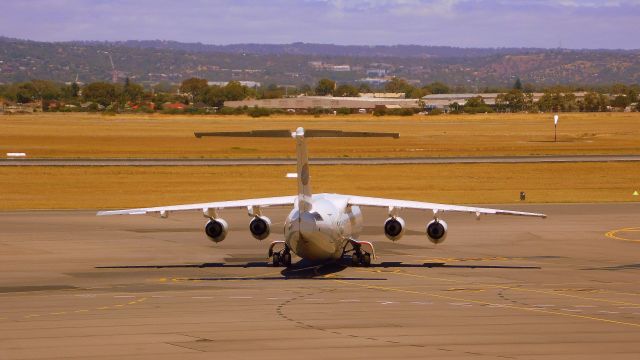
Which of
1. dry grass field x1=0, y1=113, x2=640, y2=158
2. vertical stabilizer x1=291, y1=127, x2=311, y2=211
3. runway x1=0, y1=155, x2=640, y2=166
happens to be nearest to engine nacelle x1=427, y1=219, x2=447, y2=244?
vertical stabilizer x1=291, y1=127, x2=311, y2=211

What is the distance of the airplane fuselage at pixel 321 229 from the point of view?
38281 mm

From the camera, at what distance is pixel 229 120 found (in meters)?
173

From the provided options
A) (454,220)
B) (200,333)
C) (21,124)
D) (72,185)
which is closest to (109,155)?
(72,185)

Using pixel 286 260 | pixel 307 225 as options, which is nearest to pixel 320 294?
pixel 307 225

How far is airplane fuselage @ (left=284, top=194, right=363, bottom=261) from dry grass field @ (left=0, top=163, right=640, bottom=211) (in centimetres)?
2607

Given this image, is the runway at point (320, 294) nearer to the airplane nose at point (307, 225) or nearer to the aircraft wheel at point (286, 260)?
the aircraft wheel at point (286, 260)

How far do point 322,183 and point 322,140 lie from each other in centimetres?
4968

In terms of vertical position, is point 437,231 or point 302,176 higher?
point 302,176

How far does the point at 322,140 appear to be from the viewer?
5007 inches

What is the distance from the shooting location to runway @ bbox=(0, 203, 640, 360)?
26.6 metres

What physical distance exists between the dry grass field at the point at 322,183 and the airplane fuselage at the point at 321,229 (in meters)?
26.1

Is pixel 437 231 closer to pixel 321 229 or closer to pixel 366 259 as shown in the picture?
pixel 366 259

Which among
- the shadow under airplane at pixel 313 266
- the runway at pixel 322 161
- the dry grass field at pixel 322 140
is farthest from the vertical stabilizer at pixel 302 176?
the dry grass field at pixel 322 140

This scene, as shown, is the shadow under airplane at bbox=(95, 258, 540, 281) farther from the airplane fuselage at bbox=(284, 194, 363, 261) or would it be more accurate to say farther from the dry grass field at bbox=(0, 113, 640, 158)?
the dry grass field at bbox=(0, 113, 640, 158)
